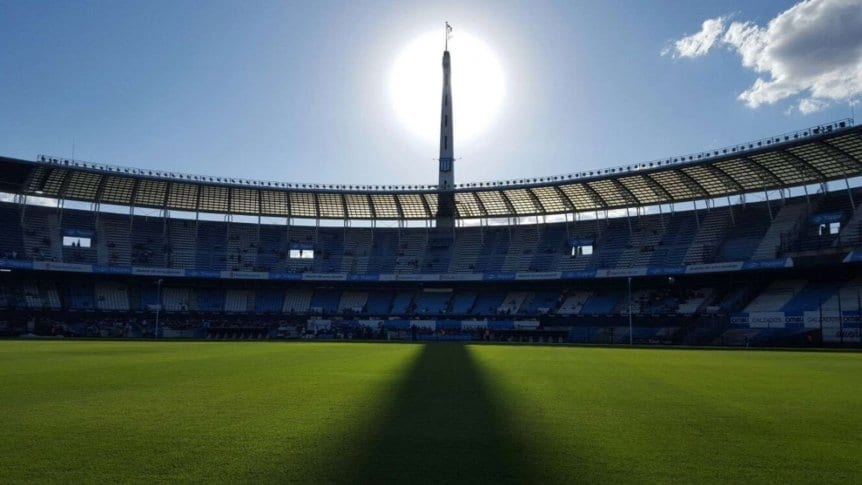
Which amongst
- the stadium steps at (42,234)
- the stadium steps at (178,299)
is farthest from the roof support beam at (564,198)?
the stadium steps at (42,234)

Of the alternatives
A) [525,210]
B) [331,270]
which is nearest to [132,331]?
[331,270]

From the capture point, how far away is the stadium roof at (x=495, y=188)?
5294cm

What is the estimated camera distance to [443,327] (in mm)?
65562

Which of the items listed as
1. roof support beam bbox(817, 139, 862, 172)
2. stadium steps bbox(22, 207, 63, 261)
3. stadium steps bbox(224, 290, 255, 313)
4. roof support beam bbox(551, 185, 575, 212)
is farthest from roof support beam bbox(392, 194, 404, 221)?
roof support beam bbox(817, 139, 862, 172)

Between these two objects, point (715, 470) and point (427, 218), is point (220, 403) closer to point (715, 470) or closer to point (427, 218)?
point (715, 470)

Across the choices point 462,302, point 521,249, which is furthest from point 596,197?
point 462,302

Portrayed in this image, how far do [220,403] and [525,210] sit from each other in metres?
66.0

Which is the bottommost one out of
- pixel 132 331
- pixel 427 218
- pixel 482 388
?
pixel 132 331

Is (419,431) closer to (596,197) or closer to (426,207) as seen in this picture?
(596,197)

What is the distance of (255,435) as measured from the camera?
712cm

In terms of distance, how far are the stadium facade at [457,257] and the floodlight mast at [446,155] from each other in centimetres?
31

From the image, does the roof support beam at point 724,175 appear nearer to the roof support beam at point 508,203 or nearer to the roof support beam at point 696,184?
the roof support beam at point 696,184

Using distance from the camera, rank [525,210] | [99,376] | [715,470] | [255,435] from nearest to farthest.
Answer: [715,470], [255,435], [99,376], [525,210]

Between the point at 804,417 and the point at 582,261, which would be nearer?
the point at 804,417
